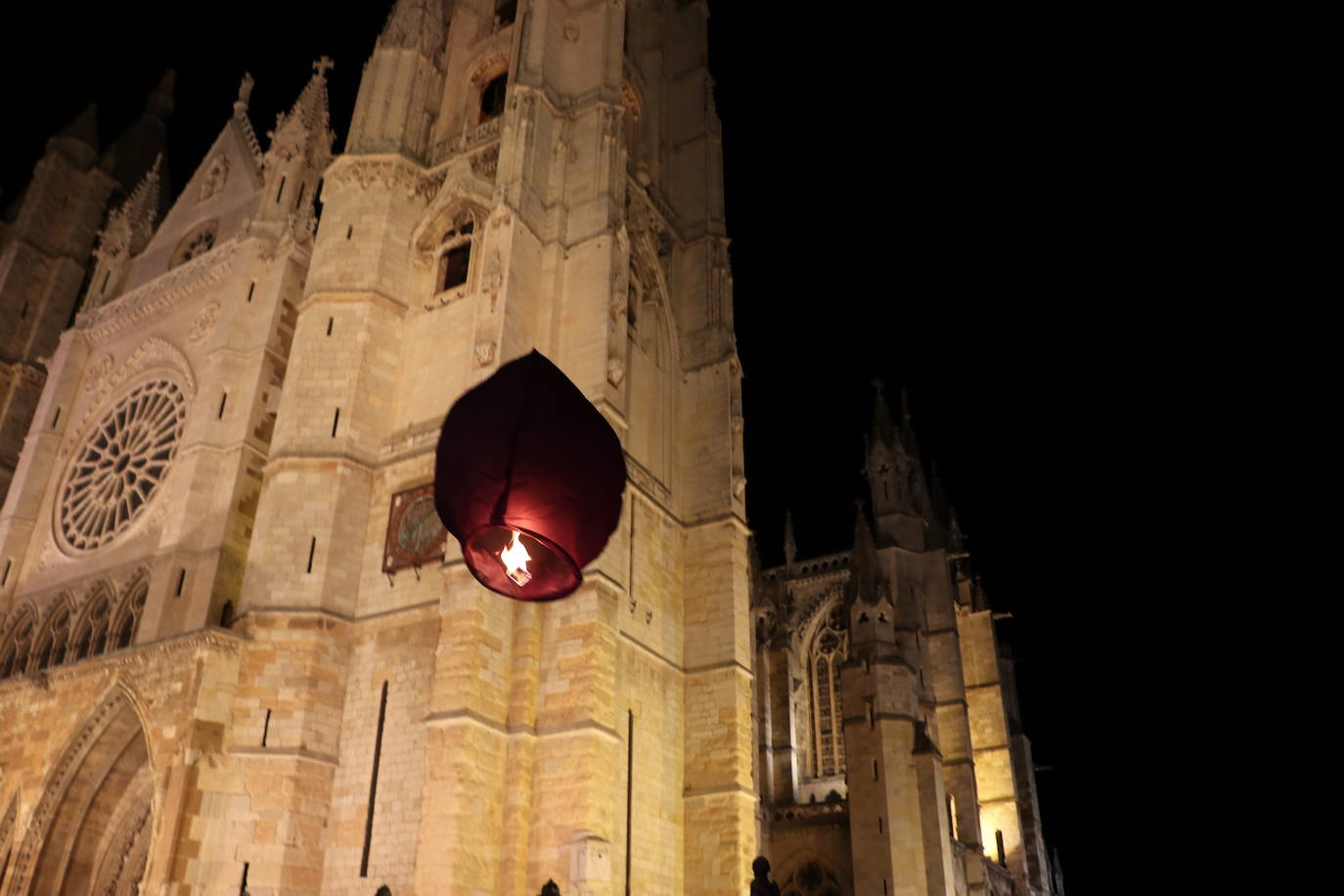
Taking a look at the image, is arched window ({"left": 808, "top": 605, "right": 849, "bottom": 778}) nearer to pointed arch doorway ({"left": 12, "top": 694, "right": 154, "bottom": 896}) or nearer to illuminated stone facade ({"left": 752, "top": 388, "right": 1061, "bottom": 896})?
illuminated stone facade ({"left": 752, "top": 388, "right": 1061, "bottom": 896})

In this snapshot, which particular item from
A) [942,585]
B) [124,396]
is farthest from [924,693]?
[124,396]

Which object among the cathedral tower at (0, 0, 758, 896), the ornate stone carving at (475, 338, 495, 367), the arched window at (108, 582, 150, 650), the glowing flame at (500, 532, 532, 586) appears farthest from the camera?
the arched window at (108, 582, 150, 650)

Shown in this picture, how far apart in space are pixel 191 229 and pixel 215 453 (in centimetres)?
678

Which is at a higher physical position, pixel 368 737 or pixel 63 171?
pixel 63 171

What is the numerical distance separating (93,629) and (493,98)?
1205 centimetres

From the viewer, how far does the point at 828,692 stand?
26797 millimetres

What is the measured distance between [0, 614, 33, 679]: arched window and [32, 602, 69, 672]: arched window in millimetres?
252

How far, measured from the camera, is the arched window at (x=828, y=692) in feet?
84.5

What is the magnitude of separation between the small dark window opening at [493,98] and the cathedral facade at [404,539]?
8cm

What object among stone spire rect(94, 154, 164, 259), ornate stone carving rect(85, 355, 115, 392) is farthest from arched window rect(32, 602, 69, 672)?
stone spire rect(94, 154, 164, 259)

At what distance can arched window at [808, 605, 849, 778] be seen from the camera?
2577 centimetres

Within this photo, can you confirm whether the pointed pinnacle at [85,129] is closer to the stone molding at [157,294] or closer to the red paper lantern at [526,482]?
the stone molding at [157,294]

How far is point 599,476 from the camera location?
7281 mm

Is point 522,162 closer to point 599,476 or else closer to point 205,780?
point 205,780
